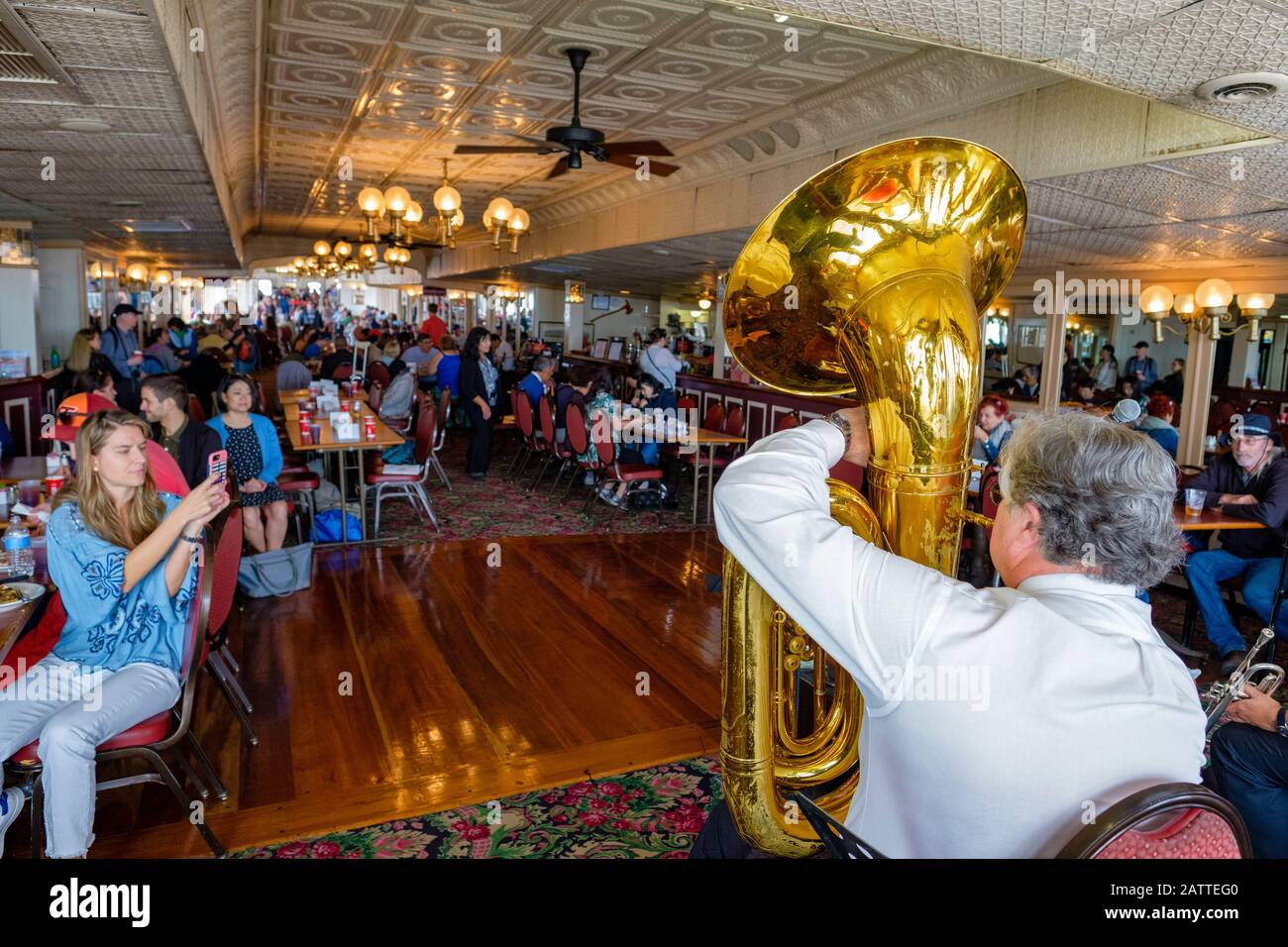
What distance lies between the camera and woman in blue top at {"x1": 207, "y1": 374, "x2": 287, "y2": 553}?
4.59m

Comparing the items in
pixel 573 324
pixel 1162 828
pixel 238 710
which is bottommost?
pixel 238 710

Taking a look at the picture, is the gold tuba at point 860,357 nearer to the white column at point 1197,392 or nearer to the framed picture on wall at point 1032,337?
the white column at point 1197,392

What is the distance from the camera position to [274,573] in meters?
4.47

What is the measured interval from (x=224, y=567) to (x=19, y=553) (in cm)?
65

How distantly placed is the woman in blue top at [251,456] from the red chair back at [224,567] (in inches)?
75.3

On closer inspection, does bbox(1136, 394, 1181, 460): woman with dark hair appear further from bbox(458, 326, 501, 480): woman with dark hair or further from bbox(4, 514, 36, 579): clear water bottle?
bbox(4, 514, 36, 579): clear water bottle

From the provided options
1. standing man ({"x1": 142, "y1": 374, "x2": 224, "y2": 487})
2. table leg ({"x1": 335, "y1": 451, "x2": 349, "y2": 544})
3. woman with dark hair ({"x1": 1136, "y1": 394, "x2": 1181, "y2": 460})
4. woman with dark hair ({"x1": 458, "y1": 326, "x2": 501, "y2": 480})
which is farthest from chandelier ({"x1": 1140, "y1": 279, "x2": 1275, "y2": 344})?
standing man ({"x1": 142, "y1": 374, "x2": 224, "y2": 487})

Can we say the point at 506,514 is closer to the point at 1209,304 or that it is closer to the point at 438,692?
the point at 438,692

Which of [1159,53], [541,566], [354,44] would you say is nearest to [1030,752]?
[1159,53]

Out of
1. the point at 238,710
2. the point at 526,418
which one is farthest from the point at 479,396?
the point at 238,710

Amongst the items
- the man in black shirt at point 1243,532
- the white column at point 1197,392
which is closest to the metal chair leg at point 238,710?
the man in black shirt at point 1243,532

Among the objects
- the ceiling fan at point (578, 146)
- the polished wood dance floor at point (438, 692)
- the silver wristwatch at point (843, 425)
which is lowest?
the polished wood dance floor at point (438, 692)

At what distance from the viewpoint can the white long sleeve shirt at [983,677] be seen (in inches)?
34.6

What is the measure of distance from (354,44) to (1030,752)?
584 centimetres
